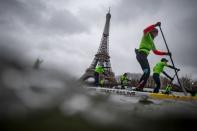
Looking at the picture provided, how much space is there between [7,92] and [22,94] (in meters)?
0.15

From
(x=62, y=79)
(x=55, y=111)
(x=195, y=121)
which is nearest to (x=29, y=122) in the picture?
(x=55, y=111)

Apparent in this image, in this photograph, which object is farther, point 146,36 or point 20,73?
point 146,36

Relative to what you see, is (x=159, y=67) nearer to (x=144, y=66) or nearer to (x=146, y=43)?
(x=144, y=66)

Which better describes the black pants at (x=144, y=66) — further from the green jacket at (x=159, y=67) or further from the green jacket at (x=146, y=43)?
the green jacket at (x=159, y=67)

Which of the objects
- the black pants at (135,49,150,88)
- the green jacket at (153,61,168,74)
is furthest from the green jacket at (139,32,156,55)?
the green jacket at (153,61,168,74)

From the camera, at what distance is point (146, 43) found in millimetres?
8555

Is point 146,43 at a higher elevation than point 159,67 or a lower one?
higher

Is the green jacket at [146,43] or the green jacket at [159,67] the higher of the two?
the green jacket at [146,43]

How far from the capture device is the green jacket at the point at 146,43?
8.49 meters

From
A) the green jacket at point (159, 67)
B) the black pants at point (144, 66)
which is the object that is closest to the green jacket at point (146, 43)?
the black pants at point (144, 66)

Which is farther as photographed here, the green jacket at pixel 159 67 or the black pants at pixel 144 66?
the green jacket at pixel 159 67

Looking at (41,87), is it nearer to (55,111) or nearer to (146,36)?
(55,111)

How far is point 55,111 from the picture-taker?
213 centimetres

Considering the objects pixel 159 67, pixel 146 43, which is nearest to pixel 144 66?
pixel 146 43
